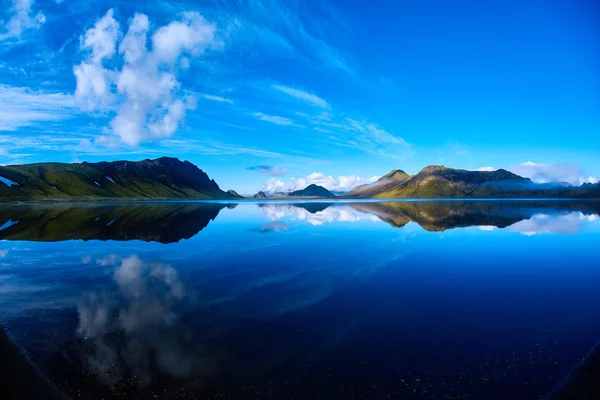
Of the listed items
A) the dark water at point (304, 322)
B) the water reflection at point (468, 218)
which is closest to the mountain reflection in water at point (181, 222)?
the water reflection at point (468, 218)

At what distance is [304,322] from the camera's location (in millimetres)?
14695

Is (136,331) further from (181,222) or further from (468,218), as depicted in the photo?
(468,218)

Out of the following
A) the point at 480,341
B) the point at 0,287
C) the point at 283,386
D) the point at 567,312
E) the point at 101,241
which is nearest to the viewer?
the point at 283,386

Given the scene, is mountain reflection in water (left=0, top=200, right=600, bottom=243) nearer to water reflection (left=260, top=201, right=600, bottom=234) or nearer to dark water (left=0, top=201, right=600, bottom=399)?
water reflection (left=260, top=201, right=600, bottom=234)

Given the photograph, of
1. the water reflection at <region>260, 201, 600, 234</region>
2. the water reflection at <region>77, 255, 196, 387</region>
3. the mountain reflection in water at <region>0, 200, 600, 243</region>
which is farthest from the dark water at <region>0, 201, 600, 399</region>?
the water reflection at <region>260, 201, 600, 234</region>

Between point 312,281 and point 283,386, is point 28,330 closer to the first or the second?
point 283,386

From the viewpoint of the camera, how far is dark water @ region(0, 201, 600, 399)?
10008 mm

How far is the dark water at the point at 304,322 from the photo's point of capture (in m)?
10.0

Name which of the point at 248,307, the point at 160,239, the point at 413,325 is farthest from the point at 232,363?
the point at 160,239

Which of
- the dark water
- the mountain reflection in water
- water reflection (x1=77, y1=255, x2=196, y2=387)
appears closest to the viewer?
the dark water

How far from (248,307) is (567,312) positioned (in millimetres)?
16842

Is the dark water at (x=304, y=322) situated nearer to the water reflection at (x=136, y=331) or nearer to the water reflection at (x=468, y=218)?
the water reflection at (x=136, y=331)

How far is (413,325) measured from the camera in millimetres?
14367

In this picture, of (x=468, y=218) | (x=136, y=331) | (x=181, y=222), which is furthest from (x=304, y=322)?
(x=468, y=218)
